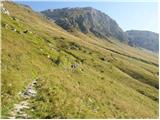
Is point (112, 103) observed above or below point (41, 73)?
below

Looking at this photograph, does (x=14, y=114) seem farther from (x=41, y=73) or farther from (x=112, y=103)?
(x=112, y=103)

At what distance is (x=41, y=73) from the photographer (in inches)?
1406

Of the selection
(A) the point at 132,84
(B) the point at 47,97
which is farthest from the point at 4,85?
(A) the point at 132,84

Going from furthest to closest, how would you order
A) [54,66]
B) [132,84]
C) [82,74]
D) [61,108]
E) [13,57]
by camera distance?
[132,84]
[82,74]
[54,66]
[13,57]
[61,108]

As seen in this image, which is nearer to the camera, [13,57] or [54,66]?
[13,57]

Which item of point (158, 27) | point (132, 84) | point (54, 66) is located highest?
point (158, 27)

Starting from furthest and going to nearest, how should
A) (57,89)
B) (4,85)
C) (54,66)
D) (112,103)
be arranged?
(54,66) → (112,103) → (57,89) → (4,85)

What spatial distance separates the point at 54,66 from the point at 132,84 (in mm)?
31915

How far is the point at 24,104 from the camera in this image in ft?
79.0

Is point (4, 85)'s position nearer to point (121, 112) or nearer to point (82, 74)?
point (121, 112)

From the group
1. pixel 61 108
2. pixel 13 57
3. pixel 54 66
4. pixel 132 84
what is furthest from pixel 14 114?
pixel 132 84

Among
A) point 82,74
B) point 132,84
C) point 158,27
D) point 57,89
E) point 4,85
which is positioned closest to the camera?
point 158,27

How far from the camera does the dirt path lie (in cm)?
2111

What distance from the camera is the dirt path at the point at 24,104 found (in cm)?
2111
